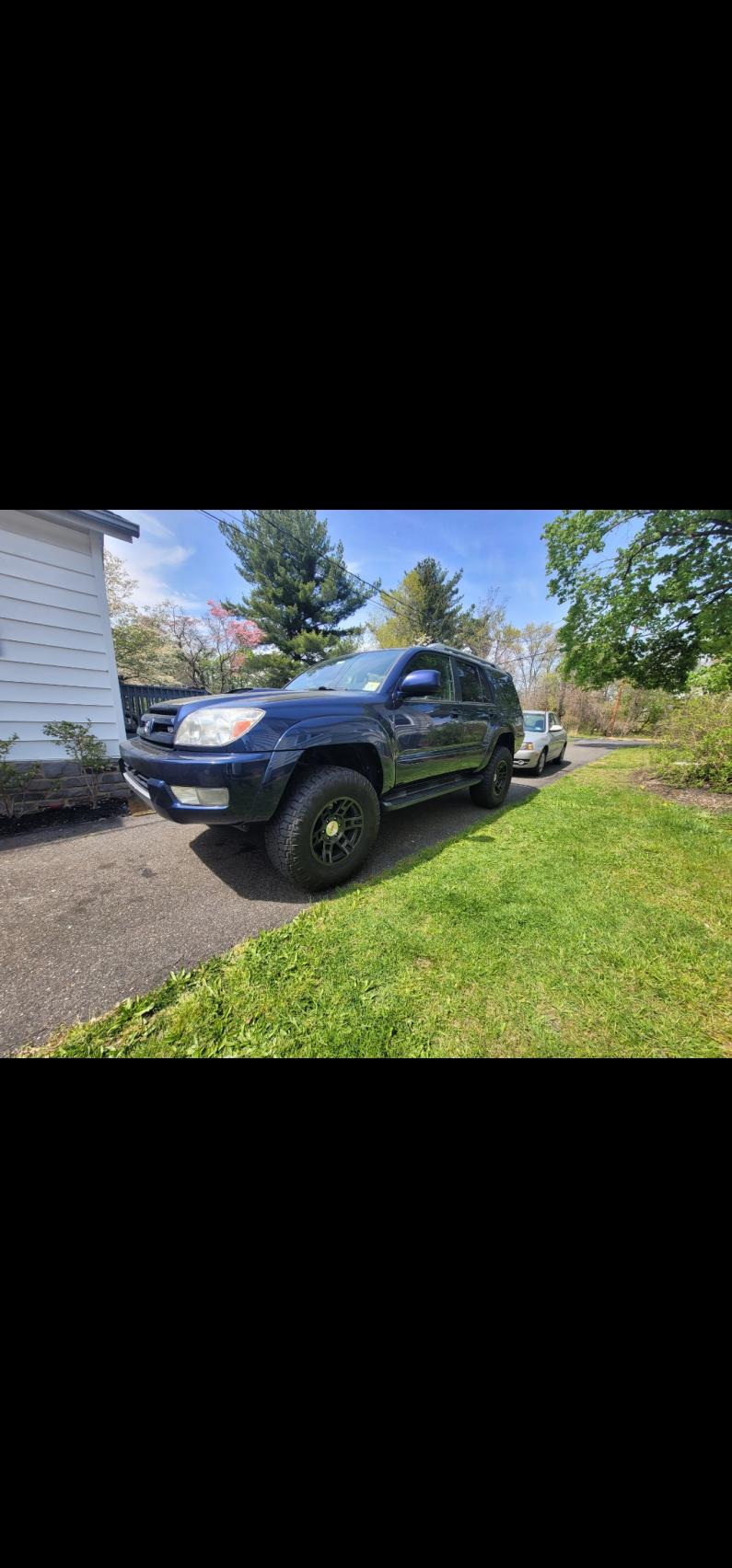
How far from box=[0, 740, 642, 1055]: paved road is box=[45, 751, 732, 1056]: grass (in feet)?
0.60

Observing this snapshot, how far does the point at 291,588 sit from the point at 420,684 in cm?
1313

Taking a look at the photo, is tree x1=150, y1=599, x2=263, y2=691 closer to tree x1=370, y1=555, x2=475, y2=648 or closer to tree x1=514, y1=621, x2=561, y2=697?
tree x1=370, y1=555, x2=475, y2=648

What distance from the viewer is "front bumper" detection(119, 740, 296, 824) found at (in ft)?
7.18

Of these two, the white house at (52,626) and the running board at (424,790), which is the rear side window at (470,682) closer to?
the running board at (424,790)

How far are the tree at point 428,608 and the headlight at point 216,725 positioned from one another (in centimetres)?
1803

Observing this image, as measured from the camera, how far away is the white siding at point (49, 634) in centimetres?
434

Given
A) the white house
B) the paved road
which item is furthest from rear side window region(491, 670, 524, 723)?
the white house

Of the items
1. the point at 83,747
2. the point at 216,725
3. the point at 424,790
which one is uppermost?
the point at 216,725

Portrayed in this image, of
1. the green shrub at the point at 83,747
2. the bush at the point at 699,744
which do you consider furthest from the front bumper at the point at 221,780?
the bush at the point at 699,744

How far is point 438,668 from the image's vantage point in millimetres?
3744

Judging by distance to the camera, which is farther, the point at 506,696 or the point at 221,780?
the point at 506,696

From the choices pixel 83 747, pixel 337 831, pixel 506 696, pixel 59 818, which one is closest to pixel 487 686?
pixel 506 696

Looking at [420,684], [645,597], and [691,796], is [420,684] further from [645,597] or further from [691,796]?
[645,597]
